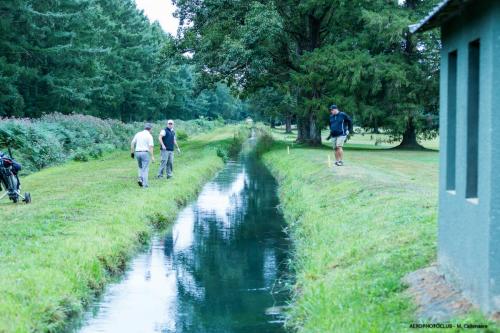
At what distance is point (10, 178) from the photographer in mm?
17094

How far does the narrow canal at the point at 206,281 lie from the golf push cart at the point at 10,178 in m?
4.03

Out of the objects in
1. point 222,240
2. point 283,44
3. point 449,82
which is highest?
point 283,44

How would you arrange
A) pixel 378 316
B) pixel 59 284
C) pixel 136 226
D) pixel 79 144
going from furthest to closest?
pixel 79 144
pixel 136 226
pixel 59 284
pixel 378 316

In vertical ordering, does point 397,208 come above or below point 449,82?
below

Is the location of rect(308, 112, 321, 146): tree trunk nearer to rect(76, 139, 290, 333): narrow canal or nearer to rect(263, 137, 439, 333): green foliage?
rect(263, 137, 439, 333): green foliage

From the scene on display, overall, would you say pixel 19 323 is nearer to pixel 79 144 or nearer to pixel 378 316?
pixel 378 316

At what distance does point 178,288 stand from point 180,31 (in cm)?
3659

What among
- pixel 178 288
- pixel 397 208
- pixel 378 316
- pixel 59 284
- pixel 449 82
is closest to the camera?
pixel 378 316

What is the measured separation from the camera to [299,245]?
14312 mm

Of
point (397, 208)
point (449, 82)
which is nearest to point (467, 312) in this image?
point (449, 82)

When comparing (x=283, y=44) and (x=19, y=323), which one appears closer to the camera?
(x=19, y=323)

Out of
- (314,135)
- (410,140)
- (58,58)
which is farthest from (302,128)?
(58,58)

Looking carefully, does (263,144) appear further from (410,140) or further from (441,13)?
(441,13)

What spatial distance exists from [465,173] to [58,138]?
1136 inches
